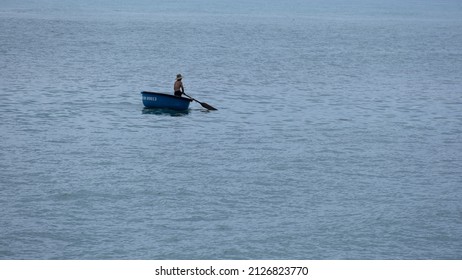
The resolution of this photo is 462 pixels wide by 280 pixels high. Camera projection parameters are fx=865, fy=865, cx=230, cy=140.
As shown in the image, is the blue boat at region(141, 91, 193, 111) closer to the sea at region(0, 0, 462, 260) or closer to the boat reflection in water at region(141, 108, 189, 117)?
the boat reflection in water at region(141, 108, 189, 117)

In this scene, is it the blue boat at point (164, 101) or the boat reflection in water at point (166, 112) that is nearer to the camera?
the blue boat at point (164, 101)

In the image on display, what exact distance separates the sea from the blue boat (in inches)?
20.3

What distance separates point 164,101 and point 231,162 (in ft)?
35.2

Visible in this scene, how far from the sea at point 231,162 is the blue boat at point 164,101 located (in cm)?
52

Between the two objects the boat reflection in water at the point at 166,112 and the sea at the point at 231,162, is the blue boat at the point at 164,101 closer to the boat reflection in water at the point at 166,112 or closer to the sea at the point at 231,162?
the boat reflection in water at the point at 166,112

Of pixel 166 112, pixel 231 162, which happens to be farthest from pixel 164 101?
pixel 231 162

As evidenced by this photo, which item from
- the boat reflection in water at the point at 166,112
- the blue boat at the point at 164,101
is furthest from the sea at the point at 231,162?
the blue boat at the point at 164,101

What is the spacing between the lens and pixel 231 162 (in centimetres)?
3406

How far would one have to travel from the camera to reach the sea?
25.3 meters

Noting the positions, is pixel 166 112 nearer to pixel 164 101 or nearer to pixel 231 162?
pixel 164 101

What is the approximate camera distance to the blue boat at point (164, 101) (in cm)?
4359

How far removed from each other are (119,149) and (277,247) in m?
13.1

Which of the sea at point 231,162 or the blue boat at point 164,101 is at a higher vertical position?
the blue boat at point 164,101
